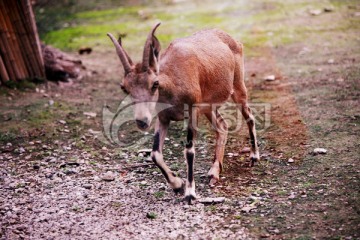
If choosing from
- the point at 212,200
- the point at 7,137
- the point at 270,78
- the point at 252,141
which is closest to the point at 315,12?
the point at 270,78

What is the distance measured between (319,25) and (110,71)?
6.74m

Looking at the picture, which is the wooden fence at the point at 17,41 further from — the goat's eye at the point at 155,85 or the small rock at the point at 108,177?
the goat's eye at the point at 155,85

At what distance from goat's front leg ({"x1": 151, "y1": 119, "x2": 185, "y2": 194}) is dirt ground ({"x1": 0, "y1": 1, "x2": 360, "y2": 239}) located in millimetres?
201

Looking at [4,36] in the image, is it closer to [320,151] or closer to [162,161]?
[162,161]

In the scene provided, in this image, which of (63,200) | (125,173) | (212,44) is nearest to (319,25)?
(212,44)

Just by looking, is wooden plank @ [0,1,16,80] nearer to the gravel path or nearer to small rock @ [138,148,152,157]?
the gravel path

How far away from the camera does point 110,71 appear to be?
1391cm

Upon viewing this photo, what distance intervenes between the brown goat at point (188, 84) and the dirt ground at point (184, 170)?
0.51 meters

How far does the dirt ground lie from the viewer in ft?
20.8

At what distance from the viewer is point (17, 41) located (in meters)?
11.7

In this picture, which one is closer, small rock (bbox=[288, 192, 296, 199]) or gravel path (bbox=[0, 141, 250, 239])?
gravel path (bbox=[0, 141, 250, 239])

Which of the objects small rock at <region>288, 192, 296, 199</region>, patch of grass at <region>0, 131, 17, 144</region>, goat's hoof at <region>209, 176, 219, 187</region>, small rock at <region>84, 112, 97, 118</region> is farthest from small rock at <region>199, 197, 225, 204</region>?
small rock at <region>84, 112, 97, 118</region>

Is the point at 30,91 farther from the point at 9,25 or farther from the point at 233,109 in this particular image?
the point at 233,109

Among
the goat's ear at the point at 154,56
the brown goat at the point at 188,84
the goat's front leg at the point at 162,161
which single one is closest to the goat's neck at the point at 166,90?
the brown goat at the point at 188,84
